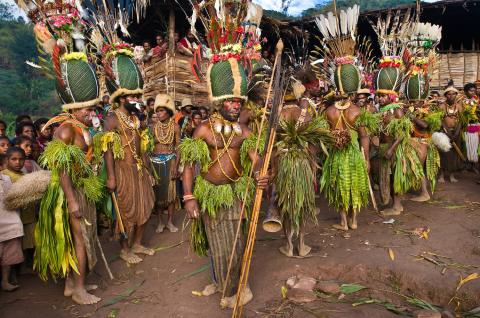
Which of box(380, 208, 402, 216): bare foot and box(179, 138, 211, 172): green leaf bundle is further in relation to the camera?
box(380, 208, 402, 216): bare foot

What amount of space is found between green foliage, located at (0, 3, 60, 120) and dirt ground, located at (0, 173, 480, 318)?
21.5 metres

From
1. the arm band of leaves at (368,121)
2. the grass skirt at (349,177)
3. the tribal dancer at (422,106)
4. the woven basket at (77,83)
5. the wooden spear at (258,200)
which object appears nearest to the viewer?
the wooden spear at (258,200)

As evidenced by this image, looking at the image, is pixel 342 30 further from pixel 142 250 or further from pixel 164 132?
pixel 142 250

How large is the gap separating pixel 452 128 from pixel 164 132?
226 inches

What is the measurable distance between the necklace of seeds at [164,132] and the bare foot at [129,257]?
1628 millimetres

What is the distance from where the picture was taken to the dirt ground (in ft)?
11.5

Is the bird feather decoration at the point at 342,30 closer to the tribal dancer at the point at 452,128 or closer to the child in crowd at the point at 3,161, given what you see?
the tribal dancer at the point at 452,128

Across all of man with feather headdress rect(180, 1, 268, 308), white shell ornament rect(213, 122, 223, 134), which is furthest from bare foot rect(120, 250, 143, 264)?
white shell ornament rect(213, 122, 223, 134)

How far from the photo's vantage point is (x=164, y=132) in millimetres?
5480

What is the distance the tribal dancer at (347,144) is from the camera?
496 cm

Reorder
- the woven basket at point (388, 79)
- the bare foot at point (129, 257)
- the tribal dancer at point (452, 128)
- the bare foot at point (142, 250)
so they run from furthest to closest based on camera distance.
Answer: the tribal dancer at point (452, 128)
the woven basket at point (388, 79)
the bare foot at point (142, 250)
the bare foot at point (129, 257)

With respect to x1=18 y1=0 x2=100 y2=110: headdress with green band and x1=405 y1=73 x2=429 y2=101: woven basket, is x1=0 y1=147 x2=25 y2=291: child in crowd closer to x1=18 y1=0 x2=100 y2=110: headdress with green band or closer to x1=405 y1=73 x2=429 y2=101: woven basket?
x1=18 y1=0 x2=100 y2=110: headdress with green band

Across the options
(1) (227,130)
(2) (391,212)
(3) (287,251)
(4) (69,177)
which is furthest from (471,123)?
(4) (69,177)

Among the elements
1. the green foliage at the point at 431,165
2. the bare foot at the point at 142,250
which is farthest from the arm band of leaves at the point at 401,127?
the bare foot at the point at 142,250
